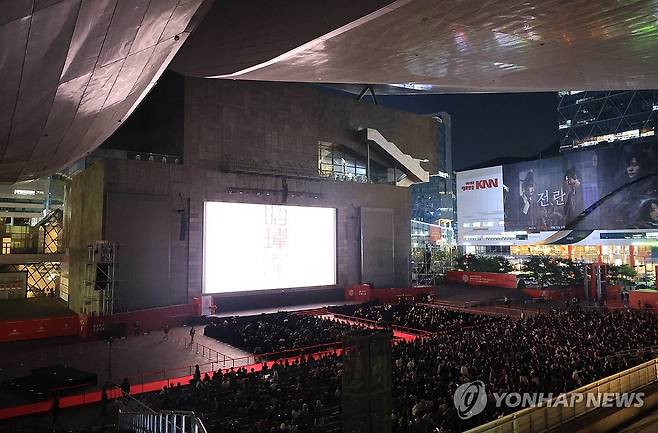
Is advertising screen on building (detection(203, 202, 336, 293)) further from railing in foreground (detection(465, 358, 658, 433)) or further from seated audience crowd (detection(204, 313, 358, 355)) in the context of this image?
railing in foreground (detection(465, 358, 658, 433))

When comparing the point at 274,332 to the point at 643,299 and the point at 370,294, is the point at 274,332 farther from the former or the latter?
the point at 643,299

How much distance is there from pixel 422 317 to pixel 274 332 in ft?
29.3

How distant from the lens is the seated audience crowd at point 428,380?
371 inches

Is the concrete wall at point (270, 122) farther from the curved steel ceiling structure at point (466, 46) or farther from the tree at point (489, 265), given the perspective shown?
the tree at point (489, 265)

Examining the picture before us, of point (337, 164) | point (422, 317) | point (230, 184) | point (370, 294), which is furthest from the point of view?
point (337, 164)

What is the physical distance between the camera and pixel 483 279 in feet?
141

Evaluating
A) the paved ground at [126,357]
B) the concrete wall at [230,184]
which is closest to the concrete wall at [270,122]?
the concrete wall at [230,184]

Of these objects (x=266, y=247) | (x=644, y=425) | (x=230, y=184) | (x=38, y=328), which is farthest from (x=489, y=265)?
(x=38, y=328)

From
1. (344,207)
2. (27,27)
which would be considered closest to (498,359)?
(27,27)

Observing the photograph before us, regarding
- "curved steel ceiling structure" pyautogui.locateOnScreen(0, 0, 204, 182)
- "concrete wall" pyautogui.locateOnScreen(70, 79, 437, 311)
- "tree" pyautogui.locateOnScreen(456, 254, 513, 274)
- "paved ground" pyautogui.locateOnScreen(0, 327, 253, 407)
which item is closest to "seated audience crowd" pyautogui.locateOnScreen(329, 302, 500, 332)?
"concrete wall" pyautogui.locateOnScreen(70, 79, 437, 311)

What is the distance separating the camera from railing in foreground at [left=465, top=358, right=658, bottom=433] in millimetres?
7305

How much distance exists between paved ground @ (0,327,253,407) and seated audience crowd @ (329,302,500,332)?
9591 millimetres

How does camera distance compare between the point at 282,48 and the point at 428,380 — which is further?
the point at 282,48

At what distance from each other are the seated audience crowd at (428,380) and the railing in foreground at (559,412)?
131 cm
